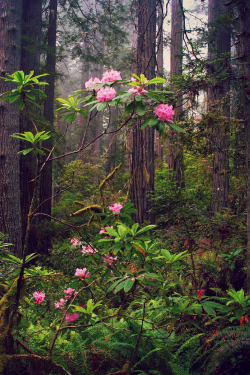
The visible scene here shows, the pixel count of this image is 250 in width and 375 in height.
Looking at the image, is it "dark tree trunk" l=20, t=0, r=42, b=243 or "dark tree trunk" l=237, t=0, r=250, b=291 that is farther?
"dark tree trunk" l=20, t=0, r=42, b=243

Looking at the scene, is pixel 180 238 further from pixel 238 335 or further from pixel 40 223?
pixel 40 223

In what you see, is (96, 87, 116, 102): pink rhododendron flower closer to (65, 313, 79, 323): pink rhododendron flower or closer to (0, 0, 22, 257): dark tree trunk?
(65, 313, 79, 323): pink rhododendron flower

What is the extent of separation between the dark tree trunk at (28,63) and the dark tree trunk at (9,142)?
2.28 feet

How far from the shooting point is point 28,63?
7.73 m

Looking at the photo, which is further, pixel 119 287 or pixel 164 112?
pixel 164 112

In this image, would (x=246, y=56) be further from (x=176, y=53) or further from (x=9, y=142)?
(x=176, y=53)

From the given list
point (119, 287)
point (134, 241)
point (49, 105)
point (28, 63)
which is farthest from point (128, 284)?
point (49, 105)

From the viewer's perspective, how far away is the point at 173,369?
190 centimetres

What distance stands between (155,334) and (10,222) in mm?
4677

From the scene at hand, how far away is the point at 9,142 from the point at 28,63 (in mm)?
3115

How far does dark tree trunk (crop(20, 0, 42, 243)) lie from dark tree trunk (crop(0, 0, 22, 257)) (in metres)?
0.69

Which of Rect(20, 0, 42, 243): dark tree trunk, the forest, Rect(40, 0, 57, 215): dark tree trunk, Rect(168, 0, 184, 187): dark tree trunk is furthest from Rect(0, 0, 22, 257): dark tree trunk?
Rect(168, 0, 184, 187): dark tree trunk

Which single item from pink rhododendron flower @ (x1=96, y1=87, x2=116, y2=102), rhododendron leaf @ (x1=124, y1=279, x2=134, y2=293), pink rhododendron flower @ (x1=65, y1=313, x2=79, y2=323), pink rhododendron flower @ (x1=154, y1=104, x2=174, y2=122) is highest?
pink rhododendron flower @ (x1=96, y1=87, x2=116, y2=102)

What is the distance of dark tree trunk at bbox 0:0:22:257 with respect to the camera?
5957mm
